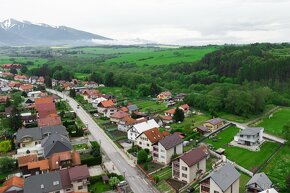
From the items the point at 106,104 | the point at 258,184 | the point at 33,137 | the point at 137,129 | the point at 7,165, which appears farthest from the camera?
the point at 106,104

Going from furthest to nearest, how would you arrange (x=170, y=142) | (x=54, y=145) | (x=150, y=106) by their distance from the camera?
(x=150, y=106), (x=54, y=145), (x=170, y=142)

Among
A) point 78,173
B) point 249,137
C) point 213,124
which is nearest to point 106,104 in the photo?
point 213,124

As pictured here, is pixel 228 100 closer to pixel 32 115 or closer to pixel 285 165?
pixel 285 165

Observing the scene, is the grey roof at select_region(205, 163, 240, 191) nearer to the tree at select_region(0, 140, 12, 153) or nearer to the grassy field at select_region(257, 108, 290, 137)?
the grassy field at select_region(257, 108, 290, 137)

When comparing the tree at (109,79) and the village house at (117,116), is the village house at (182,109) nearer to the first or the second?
the village house at (117,116)

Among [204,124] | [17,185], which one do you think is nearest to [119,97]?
[204,124]

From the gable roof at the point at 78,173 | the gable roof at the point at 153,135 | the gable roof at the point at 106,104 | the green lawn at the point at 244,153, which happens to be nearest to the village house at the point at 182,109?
the gable roof at the point at 106,104

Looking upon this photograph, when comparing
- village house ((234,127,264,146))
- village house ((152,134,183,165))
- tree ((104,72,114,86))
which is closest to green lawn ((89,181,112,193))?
village house ((152,134,183,165))

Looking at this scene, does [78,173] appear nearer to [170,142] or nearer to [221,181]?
[170,142]
